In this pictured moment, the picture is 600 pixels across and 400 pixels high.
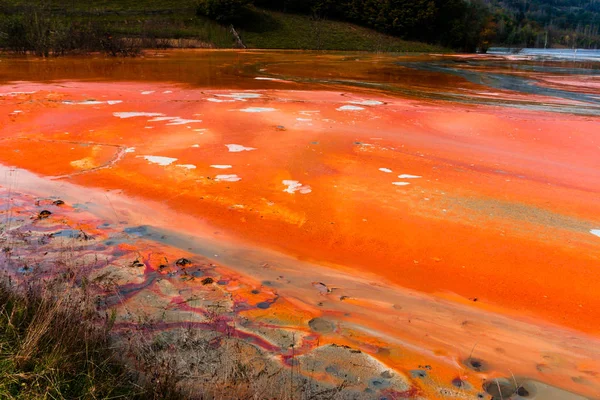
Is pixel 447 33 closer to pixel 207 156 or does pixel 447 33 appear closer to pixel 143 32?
pixel 143 32

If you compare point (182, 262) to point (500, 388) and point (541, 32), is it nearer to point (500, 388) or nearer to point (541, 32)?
point (500, 388)

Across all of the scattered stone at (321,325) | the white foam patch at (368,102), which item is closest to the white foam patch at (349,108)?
the white foam patch at (368,102)

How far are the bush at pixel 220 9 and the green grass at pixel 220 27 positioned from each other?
0.65 m

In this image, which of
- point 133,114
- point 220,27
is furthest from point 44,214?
point 220,27

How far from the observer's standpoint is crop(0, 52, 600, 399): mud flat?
3.06 meters

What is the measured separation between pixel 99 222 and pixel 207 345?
7.99 feet

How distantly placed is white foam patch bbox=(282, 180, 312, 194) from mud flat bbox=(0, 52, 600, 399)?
0.12 feet

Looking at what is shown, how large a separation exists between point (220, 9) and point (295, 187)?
3598 centimetres

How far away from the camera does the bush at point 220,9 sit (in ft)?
124

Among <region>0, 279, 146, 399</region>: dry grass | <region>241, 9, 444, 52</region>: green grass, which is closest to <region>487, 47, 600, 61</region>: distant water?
<region>241, 9, 444, 52</region>: green grass

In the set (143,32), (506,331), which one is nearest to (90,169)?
(506,331)

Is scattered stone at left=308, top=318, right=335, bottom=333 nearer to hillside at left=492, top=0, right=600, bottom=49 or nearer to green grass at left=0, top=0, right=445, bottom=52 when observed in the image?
green grass at left=0, top=0, right=445, bottom=52

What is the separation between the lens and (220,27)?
123 ft

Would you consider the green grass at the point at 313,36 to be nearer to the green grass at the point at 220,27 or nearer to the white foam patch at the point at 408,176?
the green grass at the point at 220,27
